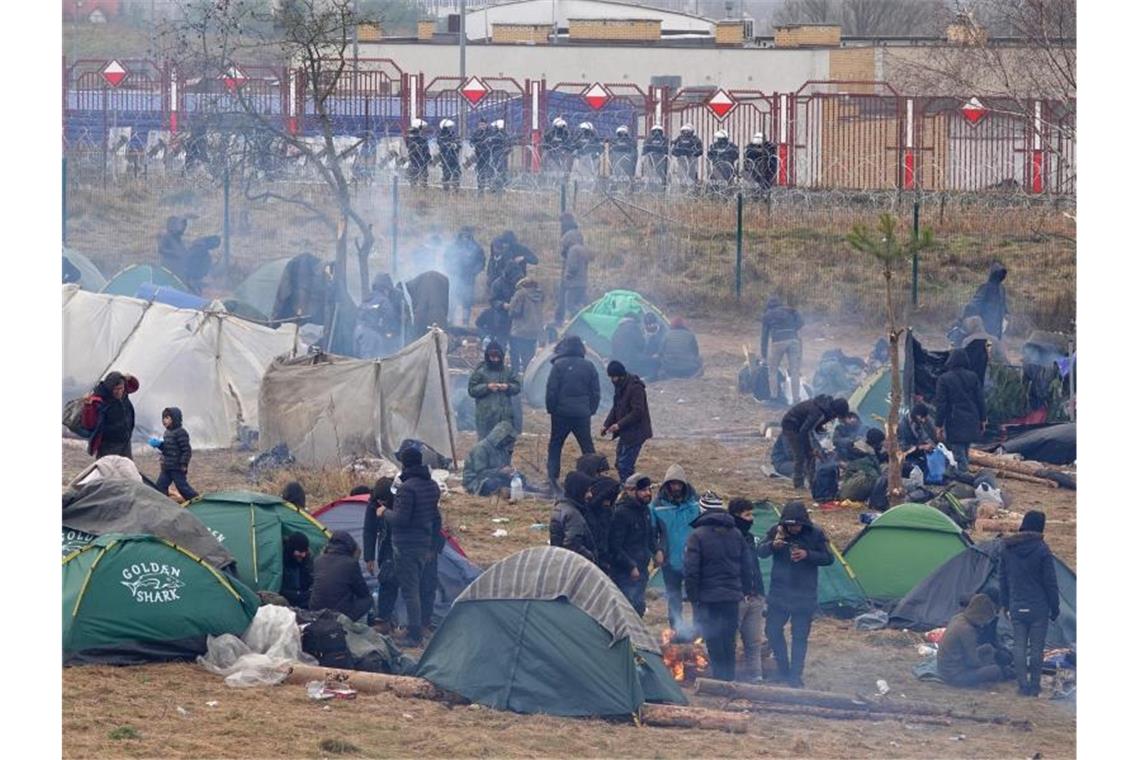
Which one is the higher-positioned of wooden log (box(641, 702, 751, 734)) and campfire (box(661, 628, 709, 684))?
campfire (box(661, 628, 709, 684))

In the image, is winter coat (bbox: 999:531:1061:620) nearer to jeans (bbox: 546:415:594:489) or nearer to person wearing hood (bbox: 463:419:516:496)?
jeans (bbox: 546:415:594:489)

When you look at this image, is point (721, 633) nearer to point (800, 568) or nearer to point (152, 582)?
point (800, 568)

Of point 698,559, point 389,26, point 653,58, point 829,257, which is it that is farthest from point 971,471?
point 389,26

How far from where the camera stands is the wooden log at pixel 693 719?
1132 cm

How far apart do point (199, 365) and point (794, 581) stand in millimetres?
8137

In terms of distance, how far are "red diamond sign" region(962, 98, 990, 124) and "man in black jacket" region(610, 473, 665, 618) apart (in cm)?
2271

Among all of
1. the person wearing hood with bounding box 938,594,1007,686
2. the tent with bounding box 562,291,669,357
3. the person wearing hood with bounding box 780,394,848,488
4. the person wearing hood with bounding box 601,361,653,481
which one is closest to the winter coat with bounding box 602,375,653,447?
the person wearing hood with bounding box 601,361,653,481

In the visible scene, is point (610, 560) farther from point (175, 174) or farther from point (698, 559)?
point (175, 174)

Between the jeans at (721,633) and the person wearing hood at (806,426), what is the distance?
17.0ft

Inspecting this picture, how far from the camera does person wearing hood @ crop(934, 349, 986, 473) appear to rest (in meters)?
17.5

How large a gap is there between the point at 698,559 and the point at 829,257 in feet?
59.3

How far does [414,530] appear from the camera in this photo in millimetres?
12898

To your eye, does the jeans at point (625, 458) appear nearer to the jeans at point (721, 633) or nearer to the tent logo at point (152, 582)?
the jeans at point (721, 633)

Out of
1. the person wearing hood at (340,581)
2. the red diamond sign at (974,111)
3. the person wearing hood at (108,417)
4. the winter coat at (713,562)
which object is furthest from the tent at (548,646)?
the red diamond sign at (974,111)
